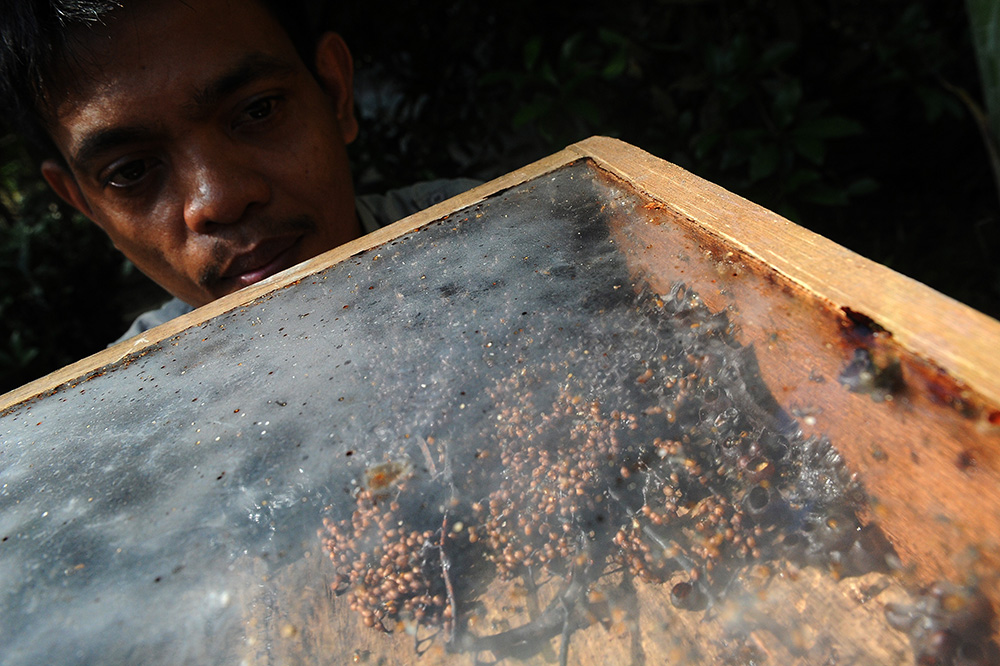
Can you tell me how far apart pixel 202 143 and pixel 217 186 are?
0.09 meters

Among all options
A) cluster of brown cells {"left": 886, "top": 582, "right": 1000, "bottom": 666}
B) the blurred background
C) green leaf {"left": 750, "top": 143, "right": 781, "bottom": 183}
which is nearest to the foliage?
the blurred background

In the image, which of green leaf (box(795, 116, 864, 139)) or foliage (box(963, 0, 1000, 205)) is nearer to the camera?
foliage (box(963, 0, 1000, 205))

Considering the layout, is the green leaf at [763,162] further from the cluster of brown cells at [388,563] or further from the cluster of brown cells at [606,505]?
the cluster of brown cells at [388,563]

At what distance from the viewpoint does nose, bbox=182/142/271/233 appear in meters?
1.20

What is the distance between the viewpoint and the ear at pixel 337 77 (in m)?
1.68

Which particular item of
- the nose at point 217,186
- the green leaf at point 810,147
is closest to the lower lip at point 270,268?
the nose at point 217,186

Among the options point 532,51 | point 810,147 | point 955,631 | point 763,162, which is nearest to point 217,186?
point 955,631

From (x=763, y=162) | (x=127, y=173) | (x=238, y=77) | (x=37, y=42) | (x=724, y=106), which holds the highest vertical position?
(x=37, y=42)

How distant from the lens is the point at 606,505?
2.04 ft

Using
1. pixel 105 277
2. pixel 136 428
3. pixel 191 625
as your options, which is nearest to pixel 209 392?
pixel 136 428

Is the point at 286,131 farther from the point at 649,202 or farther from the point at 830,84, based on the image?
the point at 830,84

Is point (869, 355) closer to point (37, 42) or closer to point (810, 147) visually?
point (37, 42)

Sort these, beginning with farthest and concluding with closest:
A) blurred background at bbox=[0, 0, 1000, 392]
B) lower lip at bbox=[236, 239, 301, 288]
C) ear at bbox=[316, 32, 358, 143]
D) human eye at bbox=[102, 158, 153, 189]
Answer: blurred background at bbox=[0, 0, 1000, 392], ear at bbox=[316, 32, 358, 143], lower lip at bbox=[236, 239, 301, 288], human eye at bbox=[102, 158, 153, 189]

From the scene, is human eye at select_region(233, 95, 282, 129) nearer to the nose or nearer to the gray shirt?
the nose
